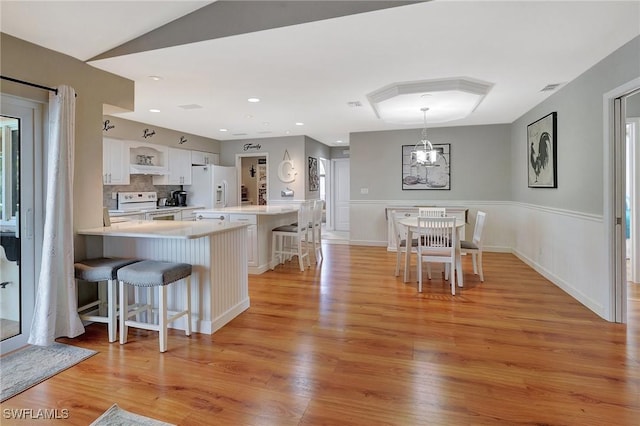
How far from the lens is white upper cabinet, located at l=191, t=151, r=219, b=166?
23.9 ft

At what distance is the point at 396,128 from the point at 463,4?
4520 millimetres

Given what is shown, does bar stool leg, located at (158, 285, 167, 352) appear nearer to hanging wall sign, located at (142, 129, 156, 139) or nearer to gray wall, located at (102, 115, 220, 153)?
gray wall, located at (102, 115, 220, 153)

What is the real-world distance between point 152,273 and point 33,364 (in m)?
0.94

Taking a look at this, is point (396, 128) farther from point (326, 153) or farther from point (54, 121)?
point (54, 121)

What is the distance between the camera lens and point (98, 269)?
267cm

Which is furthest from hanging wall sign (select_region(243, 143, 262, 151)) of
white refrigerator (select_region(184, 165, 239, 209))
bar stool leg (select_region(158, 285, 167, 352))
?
bar stool leg (select_region(158, 285, 167, 352))

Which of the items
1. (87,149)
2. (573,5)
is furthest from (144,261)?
(573,5)

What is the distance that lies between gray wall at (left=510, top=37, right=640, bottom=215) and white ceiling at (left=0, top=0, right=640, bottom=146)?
128mm

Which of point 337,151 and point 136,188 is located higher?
point 337,151

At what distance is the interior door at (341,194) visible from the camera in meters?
9.43

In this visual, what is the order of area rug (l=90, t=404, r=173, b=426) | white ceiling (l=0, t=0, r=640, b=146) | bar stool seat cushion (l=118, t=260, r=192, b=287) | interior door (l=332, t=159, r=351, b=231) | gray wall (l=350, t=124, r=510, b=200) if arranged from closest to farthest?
area rug (l=90, t=404, r=173, b=426), white ceiling (l=0, t=0, r=640, b=146), bar stool seat cushion (l=118, t=260, r=192, b=287), gray wall (l=350, t=124, r=510, b=200), interior door (l=332, t=159, r=351, b=231)

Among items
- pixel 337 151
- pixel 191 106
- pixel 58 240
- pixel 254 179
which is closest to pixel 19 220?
pixel 58 240

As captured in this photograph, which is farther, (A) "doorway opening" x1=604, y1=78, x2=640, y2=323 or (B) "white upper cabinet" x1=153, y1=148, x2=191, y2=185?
(B) "white upper cabinet" x1=153, y1=148, x2=191, y2=185

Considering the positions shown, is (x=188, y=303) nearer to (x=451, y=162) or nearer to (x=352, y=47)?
(x=352, y=47)
